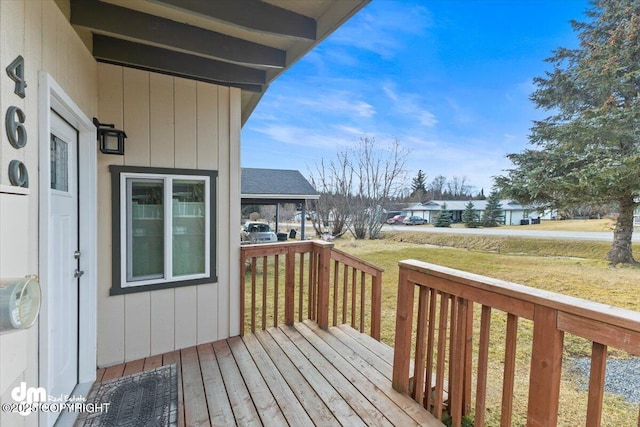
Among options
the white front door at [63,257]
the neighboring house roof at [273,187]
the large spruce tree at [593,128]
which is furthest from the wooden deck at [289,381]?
the large spruce tree at [593,128]

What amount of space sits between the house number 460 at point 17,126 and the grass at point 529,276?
3.64 metres

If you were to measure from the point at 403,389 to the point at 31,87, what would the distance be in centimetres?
280

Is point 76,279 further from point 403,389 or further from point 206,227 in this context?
point 403,389

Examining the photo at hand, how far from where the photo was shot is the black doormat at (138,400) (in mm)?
Result: 1925

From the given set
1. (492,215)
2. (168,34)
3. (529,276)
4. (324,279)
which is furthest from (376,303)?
(492,215)

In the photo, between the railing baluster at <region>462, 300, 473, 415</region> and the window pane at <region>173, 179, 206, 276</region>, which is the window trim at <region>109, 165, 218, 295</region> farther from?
the railing baluster at <region>462, 300, 473, 415</region>

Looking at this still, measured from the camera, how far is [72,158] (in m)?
2.21

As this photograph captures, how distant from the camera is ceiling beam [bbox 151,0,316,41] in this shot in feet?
6.25

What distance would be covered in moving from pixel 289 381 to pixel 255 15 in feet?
8.97

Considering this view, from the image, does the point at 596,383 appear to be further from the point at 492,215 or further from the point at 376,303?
the point at 492,215

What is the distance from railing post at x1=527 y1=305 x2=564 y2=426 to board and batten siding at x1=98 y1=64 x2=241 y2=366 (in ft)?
8.68

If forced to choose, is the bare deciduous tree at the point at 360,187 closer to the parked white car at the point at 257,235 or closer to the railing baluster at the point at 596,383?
the parked white car at the point at 257,235

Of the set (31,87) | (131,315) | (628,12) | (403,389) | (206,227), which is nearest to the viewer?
(31,87)

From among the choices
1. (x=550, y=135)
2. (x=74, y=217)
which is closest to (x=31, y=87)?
(x=74, y=217)
